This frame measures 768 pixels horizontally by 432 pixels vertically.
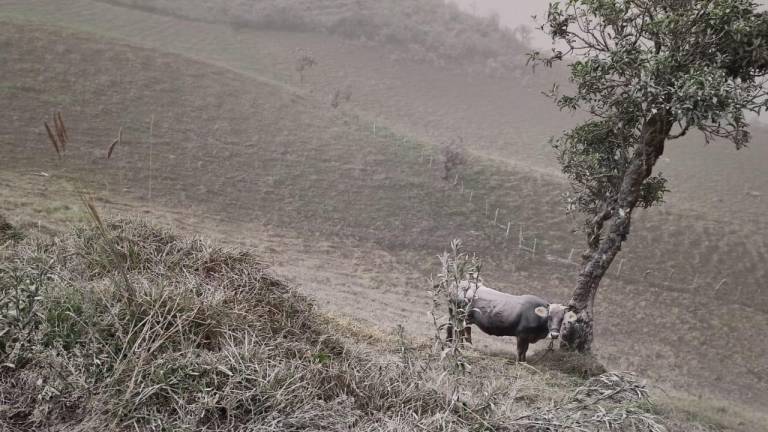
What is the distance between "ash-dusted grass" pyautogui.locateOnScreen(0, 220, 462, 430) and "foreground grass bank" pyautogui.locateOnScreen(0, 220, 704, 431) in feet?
0.04

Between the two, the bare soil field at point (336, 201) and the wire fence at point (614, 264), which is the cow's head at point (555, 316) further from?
the wire fence at point (614, 264)

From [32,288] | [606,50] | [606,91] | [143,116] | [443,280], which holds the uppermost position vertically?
[606,50]

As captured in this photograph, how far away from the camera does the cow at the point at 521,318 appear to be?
11.8m

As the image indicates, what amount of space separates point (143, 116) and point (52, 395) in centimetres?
3142

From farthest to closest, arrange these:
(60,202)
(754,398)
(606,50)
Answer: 1. (60,202)
2. (754,398)
3. (606,50)

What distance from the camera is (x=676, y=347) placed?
20.3m

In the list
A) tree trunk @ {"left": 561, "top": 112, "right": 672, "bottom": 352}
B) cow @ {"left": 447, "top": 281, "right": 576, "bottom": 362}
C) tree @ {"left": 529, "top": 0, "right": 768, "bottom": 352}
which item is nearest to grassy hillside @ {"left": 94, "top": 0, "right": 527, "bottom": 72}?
tree @ {"left": 529, "top": 0, "right": 768, "bottom": 352}

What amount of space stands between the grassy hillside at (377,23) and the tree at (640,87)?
56036mm

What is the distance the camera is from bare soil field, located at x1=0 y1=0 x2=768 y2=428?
19.7 meters

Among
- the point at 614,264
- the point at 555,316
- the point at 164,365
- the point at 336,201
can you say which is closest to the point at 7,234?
the point at 164,365

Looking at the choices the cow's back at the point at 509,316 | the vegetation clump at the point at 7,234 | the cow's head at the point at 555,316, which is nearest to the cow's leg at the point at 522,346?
the cow's back at the point at 509,316

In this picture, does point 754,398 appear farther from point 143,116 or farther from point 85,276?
point 143,116

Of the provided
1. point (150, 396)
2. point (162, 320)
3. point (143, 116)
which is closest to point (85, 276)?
point (162, 320)

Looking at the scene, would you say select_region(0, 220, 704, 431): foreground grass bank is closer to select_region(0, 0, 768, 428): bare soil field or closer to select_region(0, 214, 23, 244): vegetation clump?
select_region(0, 214, 23, 244): vegetation clump
